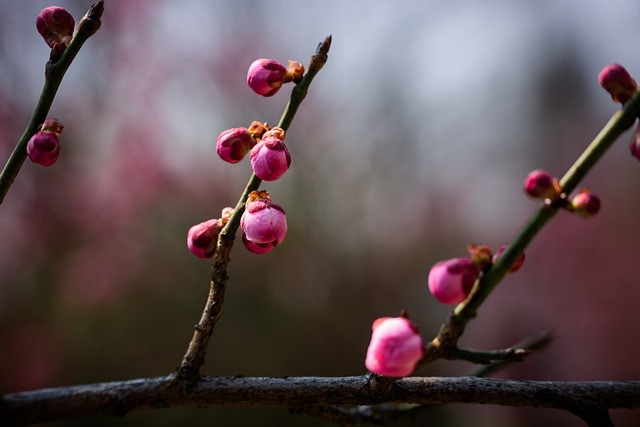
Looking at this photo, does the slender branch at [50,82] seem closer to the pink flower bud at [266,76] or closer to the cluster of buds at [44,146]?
the cluster of buds at [44,146]

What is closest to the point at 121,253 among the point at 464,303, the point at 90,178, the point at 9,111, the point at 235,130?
the point at 90,178

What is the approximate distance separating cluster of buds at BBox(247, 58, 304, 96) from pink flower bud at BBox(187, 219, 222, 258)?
106 millimetres

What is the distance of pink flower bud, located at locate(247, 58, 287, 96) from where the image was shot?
39 cm

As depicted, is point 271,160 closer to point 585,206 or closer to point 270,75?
point 270,75

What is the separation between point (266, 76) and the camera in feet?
1.27

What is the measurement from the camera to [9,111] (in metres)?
1.80

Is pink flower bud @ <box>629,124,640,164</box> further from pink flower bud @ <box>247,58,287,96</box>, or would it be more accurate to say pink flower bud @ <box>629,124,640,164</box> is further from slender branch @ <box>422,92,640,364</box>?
pink flower bud @ <box>247,58,287,96</box>

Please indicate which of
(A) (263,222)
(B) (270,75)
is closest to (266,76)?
(B) (270,75)

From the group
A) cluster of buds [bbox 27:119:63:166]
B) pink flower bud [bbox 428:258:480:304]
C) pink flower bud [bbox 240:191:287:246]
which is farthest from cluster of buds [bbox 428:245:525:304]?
cluster of buds [bbox 27:119:63:166]

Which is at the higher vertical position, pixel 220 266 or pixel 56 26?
pixel 56 26

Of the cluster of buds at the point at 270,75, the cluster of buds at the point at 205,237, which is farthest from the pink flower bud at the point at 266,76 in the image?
the cluster of buds at the point at 205,237

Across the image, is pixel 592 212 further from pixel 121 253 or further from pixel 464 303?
pixel 121 253

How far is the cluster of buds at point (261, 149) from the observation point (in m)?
0.33

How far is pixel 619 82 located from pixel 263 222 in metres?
0.23
